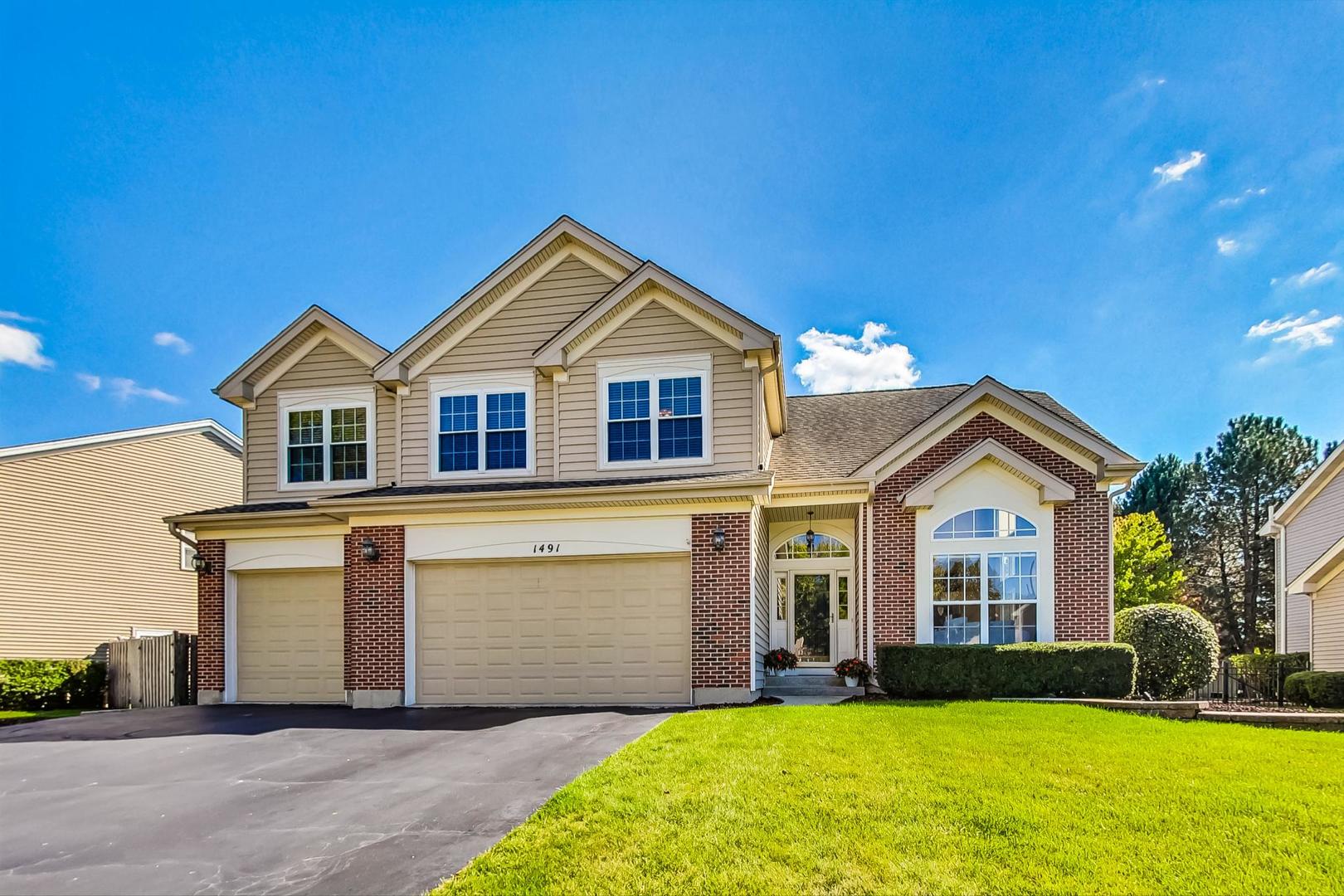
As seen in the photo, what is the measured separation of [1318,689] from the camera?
12812mm

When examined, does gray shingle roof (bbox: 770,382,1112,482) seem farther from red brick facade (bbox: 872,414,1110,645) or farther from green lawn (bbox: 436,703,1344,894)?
green lawn (bbox: 436,703,1344,894)

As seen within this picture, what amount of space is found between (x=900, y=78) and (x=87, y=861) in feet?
49.7

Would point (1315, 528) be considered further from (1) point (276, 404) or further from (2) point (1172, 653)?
(1) point (276, 404)

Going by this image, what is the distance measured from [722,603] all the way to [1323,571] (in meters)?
13.5

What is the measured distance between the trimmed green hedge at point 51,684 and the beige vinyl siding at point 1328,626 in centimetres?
2552

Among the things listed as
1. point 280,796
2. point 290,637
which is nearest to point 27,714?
point 290,637

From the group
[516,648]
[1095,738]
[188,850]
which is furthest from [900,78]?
[188,850]

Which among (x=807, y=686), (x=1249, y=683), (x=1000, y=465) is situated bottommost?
(x=1249, y=683)

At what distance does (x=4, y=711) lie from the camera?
1455 cm

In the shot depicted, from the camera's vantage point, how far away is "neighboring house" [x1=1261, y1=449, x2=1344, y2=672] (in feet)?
50.1

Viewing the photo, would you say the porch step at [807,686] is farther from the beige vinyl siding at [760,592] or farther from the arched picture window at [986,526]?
the arched picture window at [986,526]

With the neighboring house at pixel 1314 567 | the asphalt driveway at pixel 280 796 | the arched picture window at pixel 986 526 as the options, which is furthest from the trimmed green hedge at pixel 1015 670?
the neighboring house at pixel 1314 567

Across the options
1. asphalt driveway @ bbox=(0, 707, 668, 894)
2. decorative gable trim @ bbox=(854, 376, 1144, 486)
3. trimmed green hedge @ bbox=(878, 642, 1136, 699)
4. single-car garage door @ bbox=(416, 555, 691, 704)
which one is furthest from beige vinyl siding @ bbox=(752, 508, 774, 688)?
asphalt driveway @ bbox=(0, 707, 668, 894)

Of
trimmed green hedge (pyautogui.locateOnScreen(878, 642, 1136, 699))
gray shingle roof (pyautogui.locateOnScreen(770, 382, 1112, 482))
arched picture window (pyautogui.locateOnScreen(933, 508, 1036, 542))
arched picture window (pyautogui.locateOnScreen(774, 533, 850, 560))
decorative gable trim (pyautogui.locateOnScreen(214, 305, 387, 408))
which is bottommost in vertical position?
trimmed green hedge (pyautogui.locateOnScreen(878, 642, 1136, 699))
